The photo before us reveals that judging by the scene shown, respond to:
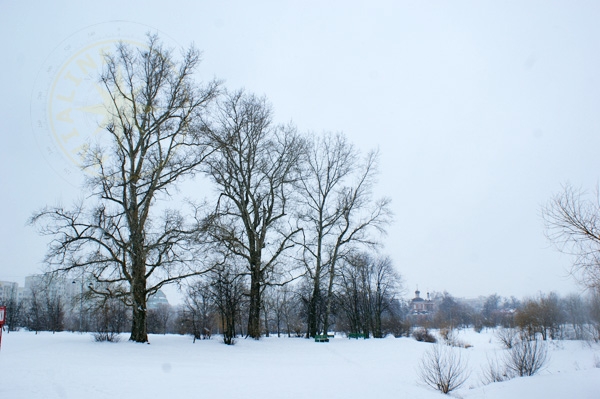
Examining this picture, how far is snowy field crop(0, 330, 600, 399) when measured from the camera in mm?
8087

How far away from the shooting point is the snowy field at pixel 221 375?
8087 millimetres

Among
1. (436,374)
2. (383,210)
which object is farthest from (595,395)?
(383,210)

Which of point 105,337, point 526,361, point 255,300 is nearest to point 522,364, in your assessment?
point 526,361

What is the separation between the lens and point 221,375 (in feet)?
33.8

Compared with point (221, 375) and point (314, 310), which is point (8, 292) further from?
point (221, 375)

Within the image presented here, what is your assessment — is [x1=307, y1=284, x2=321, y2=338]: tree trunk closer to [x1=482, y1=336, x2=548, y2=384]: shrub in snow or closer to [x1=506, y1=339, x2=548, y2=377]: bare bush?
[x1=482, y1=336, x2=548, y2=384]: shrub in snow

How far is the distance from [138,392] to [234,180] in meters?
15.5

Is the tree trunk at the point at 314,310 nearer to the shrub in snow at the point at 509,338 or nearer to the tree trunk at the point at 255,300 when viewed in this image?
the tree trunk at the point at 255,300

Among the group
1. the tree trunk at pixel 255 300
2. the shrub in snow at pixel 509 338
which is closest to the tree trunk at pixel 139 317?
the tree trunk at pixel 255 300

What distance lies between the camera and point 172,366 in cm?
1154

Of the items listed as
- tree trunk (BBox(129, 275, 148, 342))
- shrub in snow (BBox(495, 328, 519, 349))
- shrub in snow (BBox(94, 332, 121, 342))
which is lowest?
shrub in snow (BBox(495, 328, 519, 349))

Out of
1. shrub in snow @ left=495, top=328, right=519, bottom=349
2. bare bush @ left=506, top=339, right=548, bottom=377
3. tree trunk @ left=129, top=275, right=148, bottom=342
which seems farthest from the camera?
shrub in snow @ left=495, top=328, right=519, bottom=349

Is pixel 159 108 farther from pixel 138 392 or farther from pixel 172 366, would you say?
pixel 138 392

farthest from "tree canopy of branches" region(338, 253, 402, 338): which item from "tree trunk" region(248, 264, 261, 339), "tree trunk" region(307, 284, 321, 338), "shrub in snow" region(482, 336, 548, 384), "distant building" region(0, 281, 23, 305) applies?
"distant building" region(0, 281, 23, 305)
